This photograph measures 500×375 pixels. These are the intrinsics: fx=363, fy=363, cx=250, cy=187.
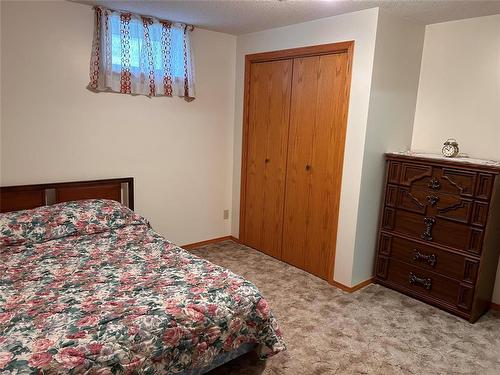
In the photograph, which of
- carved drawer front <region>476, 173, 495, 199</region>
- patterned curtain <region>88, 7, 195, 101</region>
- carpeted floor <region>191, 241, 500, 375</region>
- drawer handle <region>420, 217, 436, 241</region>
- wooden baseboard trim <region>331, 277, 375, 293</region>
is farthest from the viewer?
wooden baseboard trim <region>331, 277, 375, 293</region>

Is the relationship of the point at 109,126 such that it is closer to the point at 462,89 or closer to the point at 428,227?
the point at 428,227

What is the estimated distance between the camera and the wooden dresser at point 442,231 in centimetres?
255

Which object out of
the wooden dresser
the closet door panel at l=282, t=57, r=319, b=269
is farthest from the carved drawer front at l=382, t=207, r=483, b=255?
the closet door panel at l=282, t=57, r=319, b=269

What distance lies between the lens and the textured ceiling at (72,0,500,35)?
251cm

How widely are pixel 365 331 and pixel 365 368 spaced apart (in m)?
0.40

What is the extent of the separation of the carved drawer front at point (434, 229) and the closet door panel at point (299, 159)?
2.44ft

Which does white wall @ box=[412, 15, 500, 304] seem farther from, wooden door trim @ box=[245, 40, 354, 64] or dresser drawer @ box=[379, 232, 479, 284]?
wooden door trim @ box=[245, 40, 354, 64]

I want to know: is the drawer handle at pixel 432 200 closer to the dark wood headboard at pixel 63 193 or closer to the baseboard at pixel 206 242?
the baseboard at pixel 206 242

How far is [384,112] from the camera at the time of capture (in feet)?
9.52

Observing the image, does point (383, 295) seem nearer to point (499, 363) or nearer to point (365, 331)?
point (365, 331)

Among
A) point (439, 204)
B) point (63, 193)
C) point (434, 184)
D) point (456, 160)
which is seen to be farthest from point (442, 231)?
point (63, 193)

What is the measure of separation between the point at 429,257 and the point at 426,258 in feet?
0.08

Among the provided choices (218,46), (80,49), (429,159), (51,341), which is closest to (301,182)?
(429,159)

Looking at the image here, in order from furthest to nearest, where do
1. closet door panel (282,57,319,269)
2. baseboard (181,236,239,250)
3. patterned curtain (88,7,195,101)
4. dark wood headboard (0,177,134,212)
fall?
baseboard (181,236,239,250)
closet door panel (282,57,319,269)
patterned curtain (88,7,195,101)
dark wood headboard (0,177,134,212)
